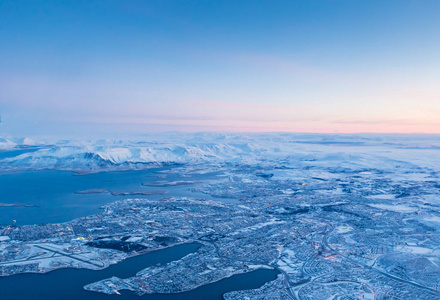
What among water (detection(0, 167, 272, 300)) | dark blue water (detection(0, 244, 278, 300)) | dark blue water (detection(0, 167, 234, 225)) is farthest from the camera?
dark blue water (detection(0, 167, 234, 225))

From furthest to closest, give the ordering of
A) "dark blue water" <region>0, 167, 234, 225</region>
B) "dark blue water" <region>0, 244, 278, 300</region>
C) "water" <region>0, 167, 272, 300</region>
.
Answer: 1. "dark blue water" <region>0, 167, 234, 225</region>
2. "water" <region>0, 167, 272, 300</region>
3. "dark blue water" <region>0, 244, 278, 300</region>

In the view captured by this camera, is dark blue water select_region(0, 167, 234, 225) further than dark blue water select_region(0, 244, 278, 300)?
Yes

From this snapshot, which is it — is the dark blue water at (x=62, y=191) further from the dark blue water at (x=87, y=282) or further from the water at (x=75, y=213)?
the dark blue water at (x=87, y=282)

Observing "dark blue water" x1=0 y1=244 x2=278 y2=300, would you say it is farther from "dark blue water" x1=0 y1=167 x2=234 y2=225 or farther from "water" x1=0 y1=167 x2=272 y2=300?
"dark blue water" x1=0 y1=167 x2=234 y2=225

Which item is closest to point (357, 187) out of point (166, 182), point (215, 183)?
point (215, 183)

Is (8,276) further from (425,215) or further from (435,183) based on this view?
(435,183)

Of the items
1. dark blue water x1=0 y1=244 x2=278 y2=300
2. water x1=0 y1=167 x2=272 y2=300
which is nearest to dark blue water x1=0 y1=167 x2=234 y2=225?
water x1=0 y1=167 x2=272 y2=300

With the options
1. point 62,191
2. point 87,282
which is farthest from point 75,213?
point 87,282
